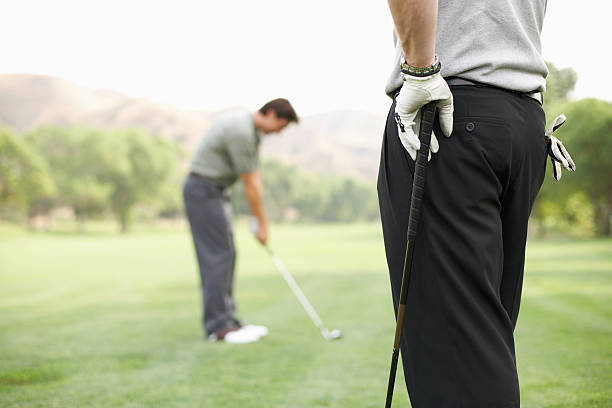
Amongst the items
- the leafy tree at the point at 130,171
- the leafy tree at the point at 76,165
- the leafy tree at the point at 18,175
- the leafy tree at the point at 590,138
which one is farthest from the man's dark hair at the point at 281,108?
the leafy tree at the point at 130,171

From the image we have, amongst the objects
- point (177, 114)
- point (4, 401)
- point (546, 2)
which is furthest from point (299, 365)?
point (177, 114)

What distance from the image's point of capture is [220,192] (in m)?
4.65

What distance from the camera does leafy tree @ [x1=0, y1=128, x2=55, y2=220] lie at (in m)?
41.8

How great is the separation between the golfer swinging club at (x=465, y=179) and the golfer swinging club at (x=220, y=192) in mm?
3054

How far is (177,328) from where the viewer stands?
201 inches

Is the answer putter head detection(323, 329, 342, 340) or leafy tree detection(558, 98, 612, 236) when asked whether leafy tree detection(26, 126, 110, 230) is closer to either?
leafy tree detection(558, 98, 612, 236)

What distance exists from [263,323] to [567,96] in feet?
49.8

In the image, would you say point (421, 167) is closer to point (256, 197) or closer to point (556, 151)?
point (556, 151)

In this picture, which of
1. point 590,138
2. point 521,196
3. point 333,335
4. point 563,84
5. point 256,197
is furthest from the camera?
point 563,84

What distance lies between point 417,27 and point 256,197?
3.34 metres

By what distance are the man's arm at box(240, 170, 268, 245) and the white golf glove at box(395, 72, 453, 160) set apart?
296cm

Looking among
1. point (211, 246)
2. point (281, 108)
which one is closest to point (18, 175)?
point (211, 246)

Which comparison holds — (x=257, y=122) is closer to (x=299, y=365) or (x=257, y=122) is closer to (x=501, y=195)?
(x=299, y=365)

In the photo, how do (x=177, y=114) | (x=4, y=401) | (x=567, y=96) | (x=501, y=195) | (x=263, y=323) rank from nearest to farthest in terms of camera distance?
1. (x=501, y=195)
2. (x=4, y=401)
3. (x=263, y=323)
4. (x=567, y=96)
5. (x=177, y=114)
